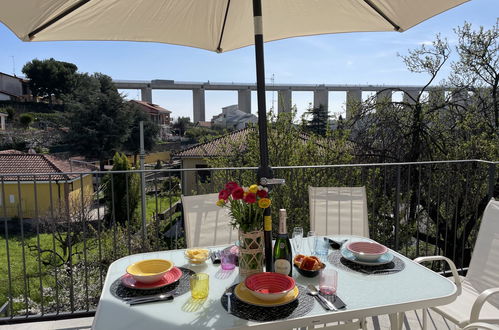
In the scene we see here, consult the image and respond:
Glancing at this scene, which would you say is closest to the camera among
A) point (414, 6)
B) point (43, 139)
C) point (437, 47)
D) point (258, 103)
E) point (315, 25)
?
point (258, 103)

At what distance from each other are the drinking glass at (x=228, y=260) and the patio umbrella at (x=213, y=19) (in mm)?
198

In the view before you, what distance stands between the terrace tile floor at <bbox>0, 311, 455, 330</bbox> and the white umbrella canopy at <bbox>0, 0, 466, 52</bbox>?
184 cm

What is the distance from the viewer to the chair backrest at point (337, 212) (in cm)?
246

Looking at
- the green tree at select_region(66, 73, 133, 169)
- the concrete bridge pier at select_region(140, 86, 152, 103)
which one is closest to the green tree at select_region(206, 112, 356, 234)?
the green tree at select_region(66, 73, 133, 169)

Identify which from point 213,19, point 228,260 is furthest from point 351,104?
point 228,260

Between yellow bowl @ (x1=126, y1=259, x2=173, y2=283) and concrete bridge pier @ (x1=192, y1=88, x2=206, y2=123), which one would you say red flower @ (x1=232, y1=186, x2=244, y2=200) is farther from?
concrete bridge pier @ (x1=192, y1=88, x2=206, y2=123)

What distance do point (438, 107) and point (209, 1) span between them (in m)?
5.72

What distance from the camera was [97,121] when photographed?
28484mm

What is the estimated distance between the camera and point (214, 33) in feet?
7.88

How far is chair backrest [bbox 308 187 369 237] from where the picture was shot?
8.05ft

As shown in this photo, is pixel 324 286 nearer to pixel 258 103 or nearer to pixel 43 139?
pixel 258 103

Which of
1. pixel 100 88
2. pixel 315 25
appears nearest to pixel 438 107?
pixel 315 25

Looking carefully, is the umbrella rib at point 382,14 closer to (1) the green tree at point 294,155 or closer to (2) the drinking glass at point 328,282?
(2) the drinking glass at point 328,282

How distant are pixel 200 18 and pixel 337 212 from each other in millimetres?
1609
